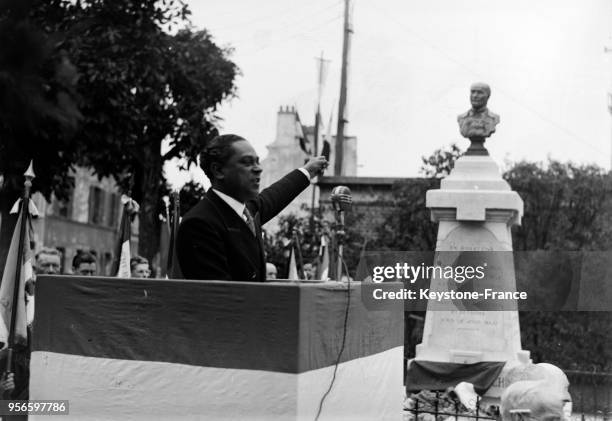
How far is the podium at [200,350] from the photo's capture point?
92.0 inches

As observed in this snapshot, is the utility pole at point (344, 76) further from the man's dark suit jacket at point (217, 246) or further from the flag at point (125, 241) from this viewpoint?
the man's dark suit jacket at point (217, 246)

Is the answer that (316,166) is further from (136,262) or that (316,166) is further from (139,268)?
(136,262)

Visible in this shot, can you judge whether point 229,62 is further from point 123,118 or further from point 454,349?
point 454,349

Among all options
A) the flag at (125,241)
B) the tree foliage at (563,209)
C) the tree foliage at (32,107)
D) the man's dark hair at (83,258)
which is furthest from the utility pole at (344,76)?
the man's dark hair at (83,258)

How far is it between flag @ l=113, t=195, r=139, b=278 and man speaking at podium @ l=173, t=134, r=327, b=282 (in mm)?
4525

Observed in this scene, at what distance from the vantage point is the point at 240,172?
10.2 feet

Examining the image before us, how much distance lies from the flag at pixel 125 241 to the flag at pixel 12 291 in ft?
6.24

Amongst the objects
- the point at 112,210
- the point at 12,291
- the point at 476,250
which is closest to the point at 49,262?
the point at 12,291

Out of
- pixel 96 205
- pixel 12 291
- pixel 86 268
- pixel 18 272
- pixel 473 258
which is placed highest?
pixel 96 205

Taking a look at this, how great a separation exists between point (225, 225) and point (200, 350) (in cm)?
66

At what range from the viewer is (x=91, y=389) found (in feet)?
8.58

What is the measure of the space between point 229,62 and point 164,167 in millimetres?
2758

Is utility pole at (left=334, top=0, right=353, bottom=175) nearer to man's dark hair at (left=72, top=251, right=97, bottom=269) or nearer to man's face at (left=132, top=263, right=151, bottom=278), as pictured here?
man's face at (left=132, top=263, right=151, bottom=278)

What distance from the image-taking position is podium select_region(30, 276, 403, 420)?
2.34 metres
